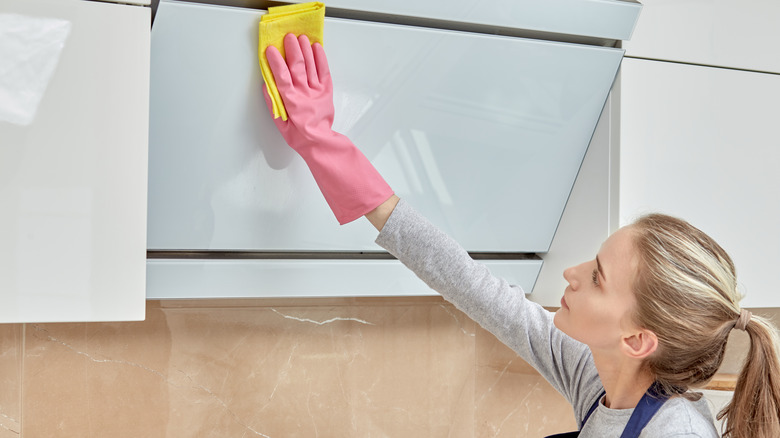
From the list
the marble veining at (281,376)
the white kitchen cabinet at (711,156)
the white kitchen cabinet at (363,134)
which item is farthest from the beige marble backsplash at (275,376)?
the white kitchen cabinet at (711,156)

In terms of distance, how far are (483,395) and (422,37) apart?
688 mm

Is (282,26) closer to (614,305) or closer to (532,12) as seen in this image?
(532,12)

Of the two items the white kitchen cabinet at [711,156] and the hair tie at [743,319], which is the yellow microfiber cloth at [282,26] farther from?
the hair tie at [743,319]

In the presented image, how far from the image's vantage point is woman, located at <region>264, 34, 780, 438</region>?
77cm

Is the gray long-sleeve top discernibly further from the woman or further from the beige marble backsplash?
the beige marble backsplash

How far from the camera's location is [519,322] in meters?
0.93

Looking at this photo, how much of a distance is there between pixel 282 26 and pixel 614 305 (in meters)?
0.49

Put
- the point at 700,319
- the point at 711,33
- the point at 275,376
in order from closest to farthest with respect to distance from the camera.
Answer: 1. the point at 700,319
2. the point at 711,33
3. the point at 275,376

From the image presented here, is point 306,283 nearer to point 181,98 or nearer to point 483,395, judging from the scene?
point 181,98

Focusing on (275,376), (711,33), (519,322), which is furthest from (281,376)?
(711,33)

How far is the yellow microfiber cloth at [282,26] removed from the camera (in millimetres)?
824

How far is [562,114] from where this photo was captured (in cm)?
104

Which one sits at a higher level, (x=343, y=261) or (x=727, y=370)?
(x=343, y=261)

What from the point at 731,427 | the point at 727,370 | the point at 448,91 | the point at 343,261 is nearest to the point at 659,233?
the point at 731,427
